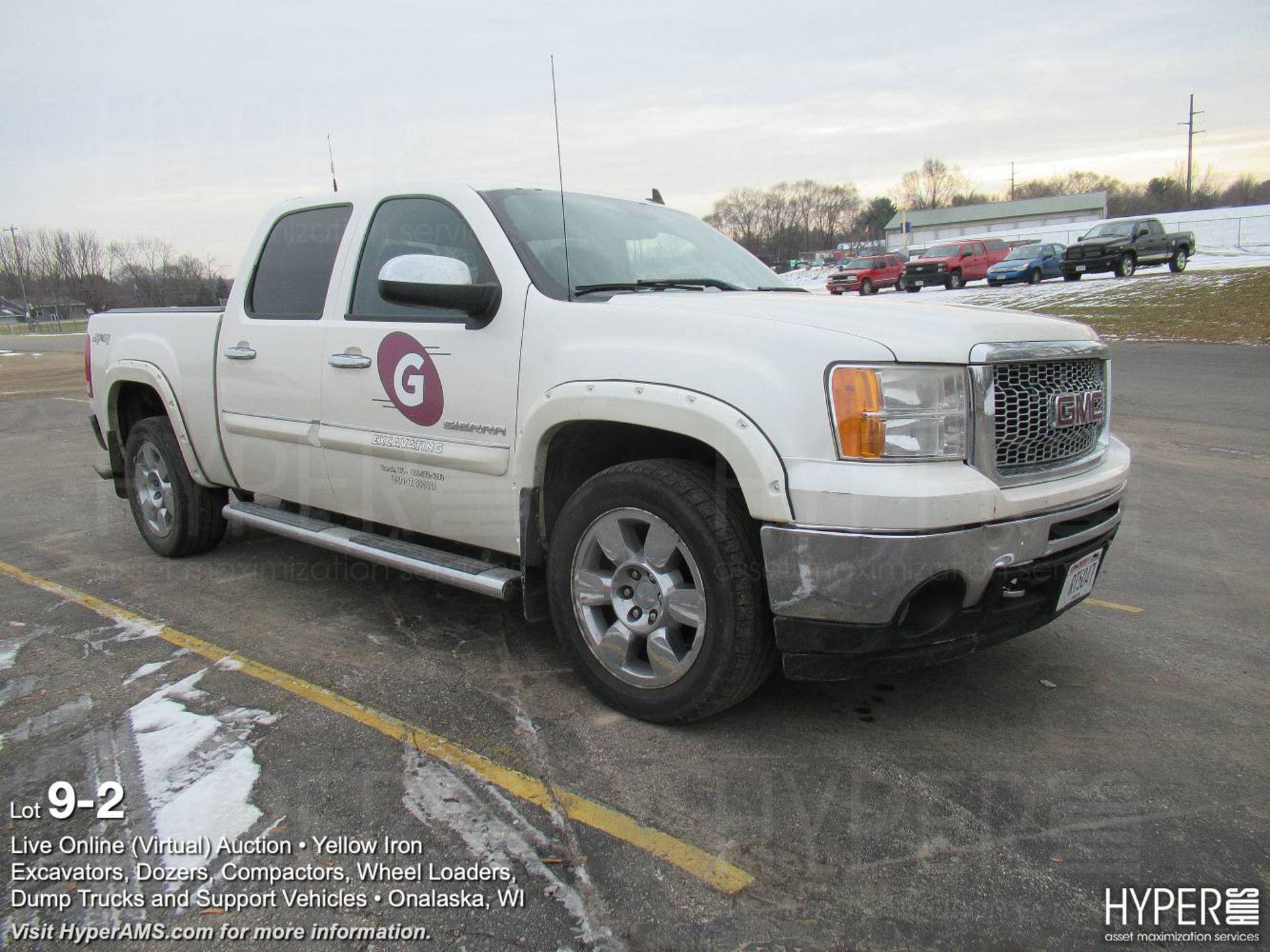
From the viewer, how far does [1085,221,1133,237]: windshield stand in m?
28.7

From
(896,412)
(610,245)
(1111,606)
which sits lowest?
(1111,606)

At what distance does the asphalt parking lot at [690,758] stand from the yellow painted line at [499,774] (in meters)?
0.01

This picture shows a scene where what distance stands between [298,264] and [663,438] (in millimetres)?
2289

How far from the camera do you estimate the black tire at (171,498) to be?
5238mm

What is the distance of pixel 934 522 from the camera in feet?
8.48

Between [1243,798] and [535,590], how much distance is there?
2.38 m

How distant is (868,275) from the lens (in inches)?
1294

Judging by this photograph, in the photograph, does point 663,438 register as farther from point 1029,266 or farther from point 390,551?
point 1029,266

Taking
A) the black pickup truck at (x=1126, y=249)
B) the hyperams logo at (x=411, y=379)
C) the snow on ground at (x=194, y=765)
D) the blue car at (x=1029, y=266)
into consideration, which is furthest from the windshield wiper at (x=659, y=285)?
the blue car at (x=1029, y=266)

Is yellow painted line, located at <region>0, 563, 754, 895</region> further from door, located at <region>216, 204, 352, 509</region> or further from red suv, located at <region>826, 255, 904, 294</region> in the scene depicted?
red suv, located at <region>826, 255, 904, 294</region>

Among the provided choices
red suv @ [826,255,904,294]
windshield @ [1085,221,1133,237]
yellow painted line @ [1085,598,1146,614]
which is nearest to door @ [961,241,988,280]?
red suv @ [826,255,904,294]

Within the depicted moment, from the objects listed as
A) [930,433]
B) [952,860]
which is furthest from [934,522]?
[952,860]

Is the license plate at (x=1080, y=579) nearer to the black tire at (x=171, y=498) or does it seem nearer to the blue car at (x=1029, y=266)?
the black tire at (x=171, y=498)

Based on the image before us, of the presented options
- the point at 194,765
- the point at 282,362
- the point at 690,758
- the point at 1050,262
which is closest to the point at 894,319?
the point at 690,758
